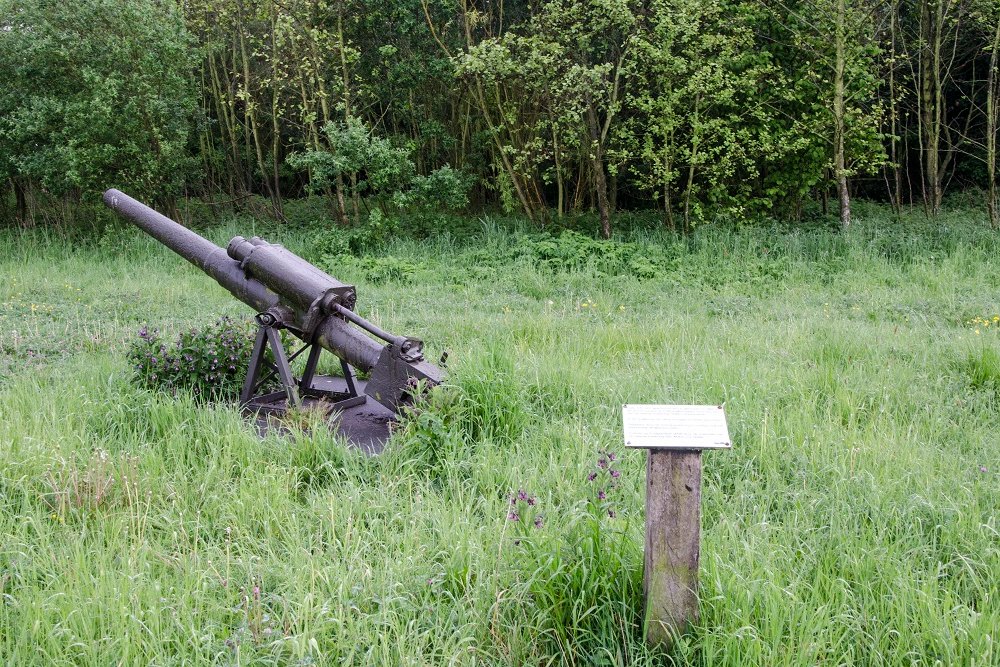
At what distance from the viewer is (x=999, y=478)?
4.03 m

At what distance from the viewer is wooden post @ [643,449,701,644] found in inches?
105

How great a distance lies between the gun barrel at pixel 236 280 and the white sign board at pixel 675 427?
2230mm

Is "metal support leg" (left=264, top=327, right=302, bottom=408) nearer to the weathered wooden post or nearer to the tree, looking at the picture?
the weathered wooden post

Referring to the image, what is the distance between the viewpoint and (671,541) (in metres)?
2.71

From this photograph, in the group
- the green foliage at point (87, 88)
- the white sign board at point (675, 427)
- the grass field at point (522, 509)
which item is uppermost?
the green foliage at point (87, 88)

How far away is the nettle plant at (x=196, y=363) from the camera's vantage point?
5531mm

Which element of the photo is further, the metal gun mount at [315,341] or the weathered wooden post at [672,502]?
the metal gun mount at [315,341]

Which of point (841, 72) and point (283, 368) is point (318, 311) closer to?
point (283, 368)

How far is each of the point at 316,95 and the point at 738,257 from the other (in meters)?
7.02

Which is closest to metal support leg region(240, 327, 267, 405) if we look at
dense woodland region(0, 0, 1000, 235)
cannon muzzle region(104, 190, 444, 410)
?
cannon muzzle region(104, 190, 444, 410)

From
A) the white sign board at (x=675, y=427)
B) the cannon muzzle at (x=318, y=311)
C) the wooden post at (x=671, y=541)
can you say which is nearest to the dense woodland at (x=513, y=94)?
the cannon muzzle at (x=318, y=311)

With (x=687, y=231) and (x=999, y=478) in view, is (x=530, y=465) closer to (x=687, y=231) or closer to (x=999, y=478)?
(x=999, y=478)

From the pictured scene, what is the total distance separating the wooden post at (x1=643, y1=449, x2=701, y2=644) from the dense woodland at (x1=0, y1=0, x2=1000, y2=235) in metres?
9.46

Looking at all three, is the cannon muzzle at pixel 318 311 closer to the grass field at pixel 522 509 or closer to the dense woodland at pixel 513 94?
the grass field at pixel 522 509
